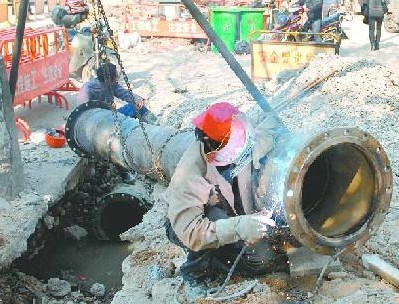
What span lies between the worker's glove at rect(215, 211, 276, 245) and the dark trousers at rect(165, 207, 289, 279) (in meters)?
0.38

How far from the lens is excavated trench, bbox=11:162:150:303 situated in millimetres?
5797

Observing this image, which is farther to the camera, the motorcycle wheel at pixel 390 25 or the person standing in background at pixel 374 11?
the motorcycle wheel at pixel 390 25

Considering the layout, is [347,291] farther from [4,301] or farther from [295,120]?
[295,120]

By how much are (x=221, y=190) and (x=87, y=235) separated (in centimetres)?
380

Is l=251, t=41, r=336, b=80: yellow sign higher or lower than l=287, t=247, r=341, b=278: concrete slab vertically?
higher

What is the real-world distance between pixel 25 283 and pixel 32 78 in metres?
4.57

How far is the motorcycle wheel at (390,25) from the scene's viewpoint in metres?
16.0

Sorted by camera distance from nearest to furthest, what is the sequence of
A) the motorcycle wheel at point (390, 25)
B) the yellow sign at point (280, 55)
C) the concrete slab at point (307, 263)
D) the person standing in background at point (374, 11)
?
the concrete slab at point (307, 263) → the yellow sign at point (280, 55) → the person standing in background at point (374, 11) → the motorcycle wheel at point (390, 25)

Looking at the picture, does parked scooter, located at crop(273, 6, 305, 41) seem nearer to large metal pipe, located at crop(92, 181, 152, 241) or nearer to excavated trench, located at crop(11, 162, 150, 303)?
excavated trench, located at crop(11, 162, 150, 303)

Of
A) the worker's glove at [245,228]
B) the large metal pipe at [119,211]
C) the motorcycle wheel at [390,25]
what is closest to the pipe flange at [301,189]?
the worker's glove at [245,228]

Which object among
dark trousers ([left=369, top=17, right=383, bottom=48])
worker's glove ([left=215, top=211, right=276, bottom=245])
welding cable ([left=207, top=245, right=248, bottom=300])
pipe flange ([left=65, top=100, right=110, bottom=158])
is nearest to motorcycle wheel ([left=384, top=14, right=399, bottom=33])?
dark trousers ([left=369, top=17, right=383, bottom=48])

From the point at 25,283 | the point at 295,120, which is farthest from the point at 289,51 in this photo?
the point at 25,283

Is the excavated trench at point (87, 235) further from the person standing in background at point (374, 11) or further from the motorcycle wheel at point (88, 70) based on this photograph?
the person standing in background at point (374, 11)

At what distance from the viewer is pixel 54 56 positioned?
9.65m
